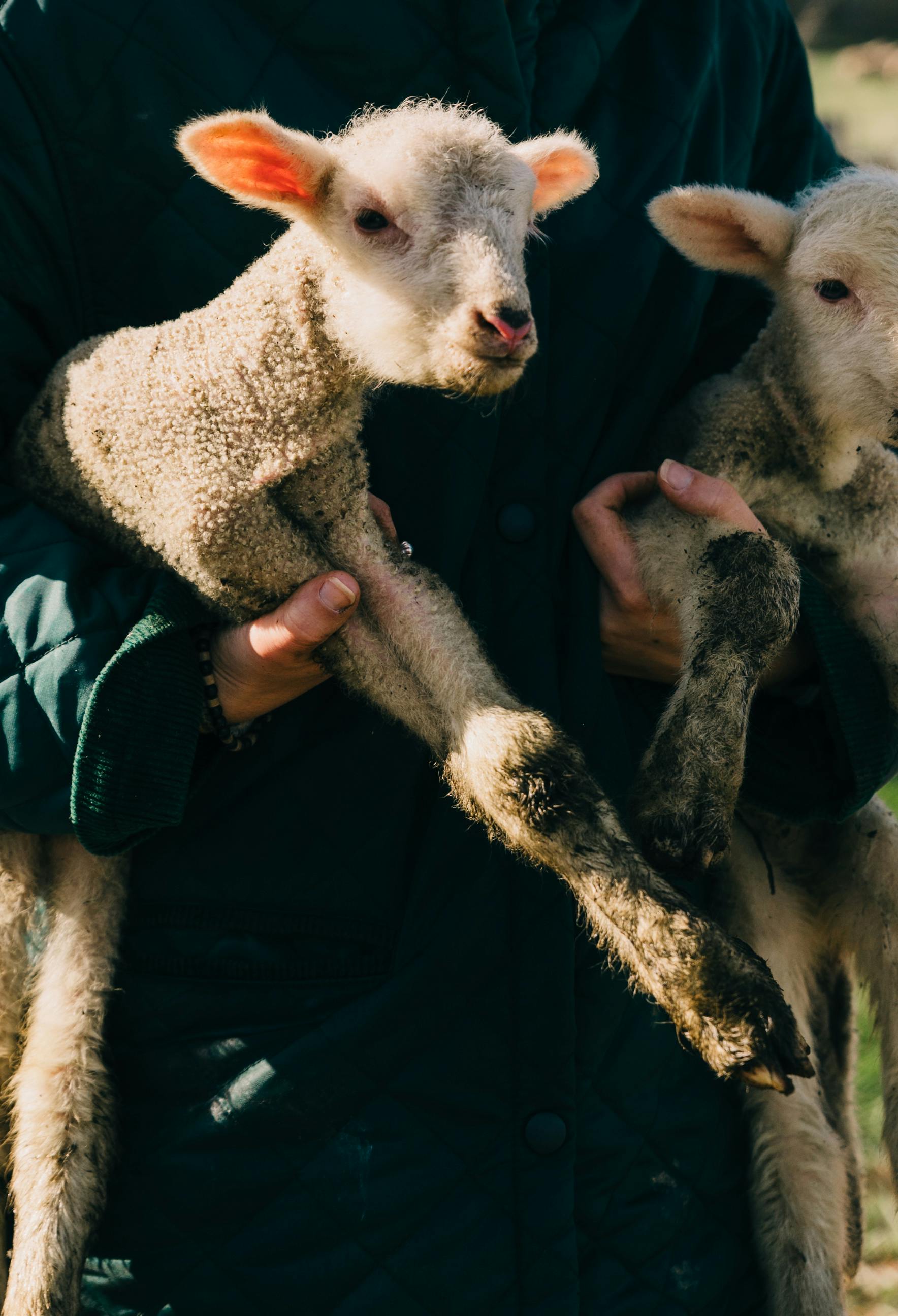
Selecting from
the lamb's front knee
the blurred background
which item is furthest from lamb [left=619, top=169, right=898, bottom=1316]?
the blurred background

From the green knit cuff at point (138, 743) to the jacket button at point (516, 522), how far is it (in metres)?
0.58

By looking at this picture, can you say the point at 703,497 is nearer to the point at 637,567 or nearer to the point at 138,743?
the point at 637,567

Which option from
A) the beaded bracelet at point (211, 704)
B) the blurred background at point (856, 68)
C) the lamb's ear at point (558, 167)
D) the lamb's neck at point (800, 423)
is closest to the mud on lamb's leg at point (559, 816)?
the beaded bracelet at point (211, 704)

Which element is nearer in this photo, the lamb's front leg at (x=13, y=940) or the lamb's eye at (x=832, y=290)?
the lamb's front leg at (x=13, y=940)

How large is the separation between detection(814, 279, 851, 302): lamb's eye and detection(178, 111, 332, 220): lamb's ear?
111cm

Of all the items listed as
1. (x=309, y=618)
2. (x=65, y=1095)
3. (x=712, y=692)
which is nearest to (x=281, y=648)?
(x=309, y=618)

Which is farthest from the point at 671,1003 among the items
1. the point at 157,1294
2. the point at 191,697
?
the point at 157,1294

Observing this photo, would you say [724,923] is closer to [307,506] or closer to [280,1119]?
[280,1119]

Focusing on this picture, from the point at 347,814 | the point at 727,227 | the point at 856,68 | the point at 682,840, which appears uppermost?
the point at 727,227

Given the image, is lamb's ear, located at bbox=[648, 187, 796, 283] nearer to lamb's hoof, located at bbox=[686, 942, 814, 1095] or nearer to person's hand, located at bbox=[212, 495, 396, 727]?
person's hand, located at bbox=[212, 495, 396, 727]

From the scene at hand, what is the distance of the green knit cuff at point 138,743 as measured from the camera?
1.69 m

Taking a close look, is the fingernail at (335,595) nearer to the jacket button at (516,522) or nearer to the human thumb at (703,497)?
the jacket button at (516,522)

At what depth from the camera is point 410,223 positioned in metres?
1.75

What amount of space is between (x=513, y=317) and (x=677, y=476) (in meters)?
0.69
